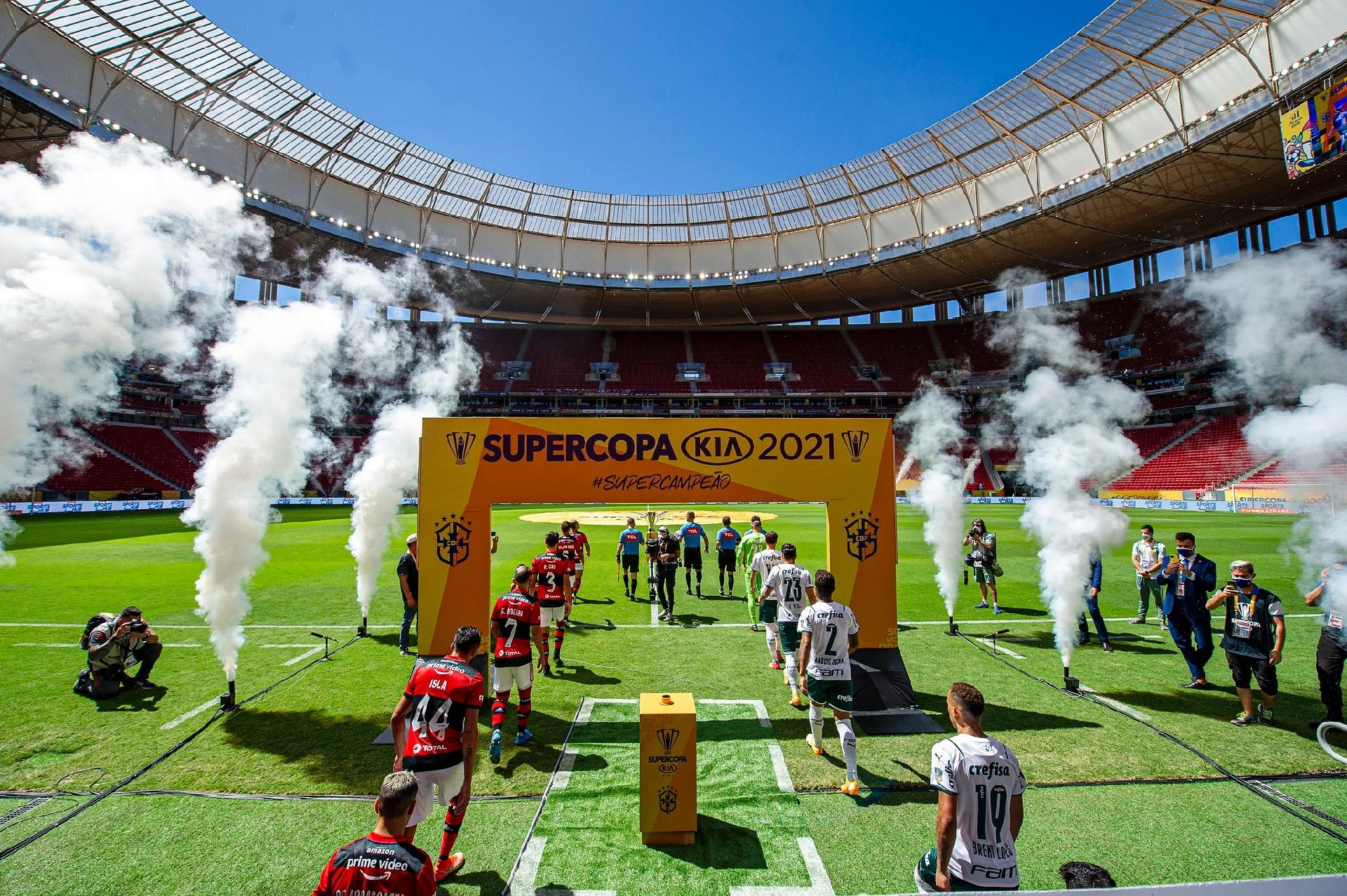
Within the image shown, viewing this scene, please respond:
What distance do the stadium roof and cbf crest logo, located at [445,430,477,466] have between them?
28.9 metres

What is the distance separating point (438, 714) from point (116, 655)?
6676mm

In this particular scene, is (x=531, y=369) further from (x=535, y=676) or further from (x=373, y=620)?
(x=535, y=676)

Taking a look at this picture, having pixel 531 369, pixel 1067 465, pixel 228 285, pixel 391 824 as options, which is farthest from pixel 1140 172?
pixel 228 285

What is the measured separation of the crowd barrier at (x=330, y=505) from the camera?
98.8ft

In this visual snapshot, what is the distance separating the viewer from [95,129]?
2603cm

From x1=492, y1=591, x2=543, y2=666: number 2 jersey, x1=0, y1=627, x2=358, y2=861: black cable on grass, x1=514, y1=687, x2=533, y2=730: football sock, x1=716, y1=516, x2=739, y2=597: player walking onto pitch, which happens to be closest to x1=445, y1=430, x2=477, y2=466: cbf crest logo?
x1=492, y1=591, x2=543, y2=666: number 2 jersey

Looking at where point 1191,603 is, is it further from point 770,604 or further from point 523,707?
point 523,707

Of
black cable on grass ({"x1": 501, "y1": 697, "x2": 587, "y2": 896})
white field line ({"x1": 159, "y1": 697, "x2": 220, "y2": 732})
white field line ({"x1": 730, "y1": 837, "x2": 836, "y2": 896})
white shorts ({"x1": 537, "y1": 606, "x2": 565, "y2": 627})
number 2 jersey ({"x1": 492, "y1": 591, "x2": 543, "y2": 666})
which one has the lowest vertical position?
white field line ({"x1": 730, "y1": 837, "x2": 836, "y2": 896})

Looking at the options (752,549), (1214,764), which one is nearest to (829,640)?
(1214,764)

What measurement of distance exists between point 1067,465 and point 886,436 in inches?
162

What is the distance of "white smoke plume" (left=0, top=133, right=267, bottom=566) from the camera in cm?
580

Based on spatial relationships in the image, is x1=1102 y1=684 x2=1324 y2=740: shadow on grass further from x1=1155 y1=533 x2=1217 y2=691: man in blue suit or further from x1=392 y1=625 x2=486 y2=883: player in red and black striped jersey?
x1=392 y1=625 x2=486 y2=883: player in red and black striped jersey

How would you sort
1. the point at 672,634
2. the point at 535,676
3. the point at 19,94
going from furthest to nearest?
the point at 19,94 → the point at 672,634 → the point at 535,676

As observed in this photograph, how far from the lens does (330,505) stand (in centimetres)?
4038
